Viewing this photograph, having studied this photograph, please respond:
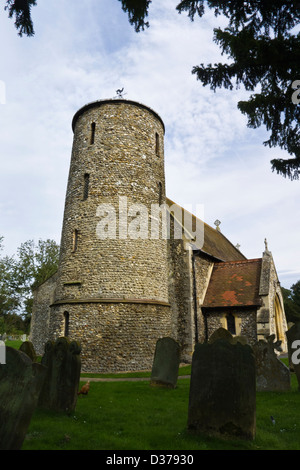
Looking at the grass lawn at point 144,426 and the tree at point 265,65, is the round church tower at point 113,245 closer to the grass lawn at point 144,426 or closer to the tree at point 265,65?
the grass lawn at point 144,426

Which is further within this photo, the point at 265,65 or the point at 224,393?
the point at 265,65

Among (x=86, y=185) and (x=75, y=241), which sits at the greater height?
(x=86, y=185)

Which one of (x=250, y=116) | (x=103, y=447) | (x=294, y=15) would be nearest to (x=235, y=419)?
(x=103, y=447)

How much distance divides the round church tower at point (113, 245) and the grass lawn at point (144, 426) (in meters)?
4.61

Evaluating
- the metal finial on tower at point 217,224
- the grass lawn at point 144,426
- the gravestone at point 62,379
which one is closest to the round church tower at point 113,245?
the grass lawn at point 144,426

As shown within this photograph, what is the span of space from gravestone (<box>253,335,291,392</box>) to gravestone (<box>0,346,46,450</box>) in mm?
5571

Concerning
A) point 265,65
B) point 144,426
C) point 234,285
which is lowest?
point 144,426

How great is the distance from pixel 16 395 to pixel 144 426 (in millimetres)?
2192

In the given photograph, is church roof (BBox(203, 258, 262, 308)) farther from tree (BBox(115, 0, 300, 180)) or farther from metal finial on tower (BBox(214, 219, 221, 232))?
metal finial on tower (BBox(214, 219, 221, 232))

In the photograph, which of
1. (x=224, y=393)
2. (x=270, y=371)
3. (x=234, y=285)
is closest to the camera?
(x=224, y=393)

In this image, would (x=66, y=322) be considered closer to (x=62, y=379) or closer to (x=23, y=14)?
(x=62, y=379)

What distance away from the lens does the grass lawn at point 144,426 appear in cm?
377

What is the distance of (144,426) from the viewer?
4.60 m

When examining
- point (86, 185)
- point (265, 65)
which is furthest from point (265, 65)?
point (86, 185)
